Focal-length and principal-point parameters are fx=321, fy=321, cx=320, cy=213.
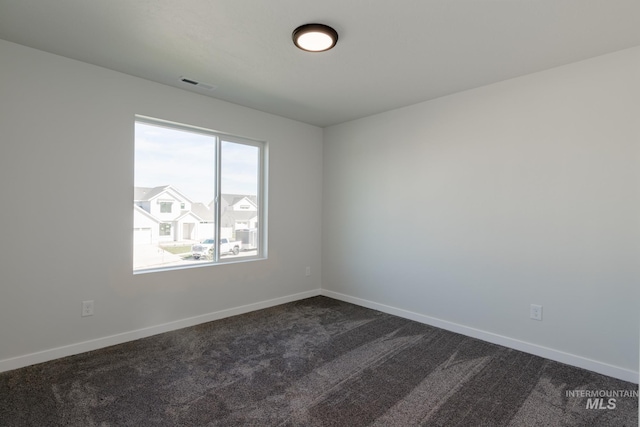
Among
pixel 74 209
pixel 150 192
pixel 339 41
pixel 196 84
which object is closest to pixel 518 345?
pixel 339 41

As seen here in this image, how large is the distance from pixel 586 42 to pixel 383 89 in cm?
156

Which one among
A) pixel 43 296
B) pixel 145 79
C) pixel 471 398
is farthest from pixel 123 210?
pixel 471 398

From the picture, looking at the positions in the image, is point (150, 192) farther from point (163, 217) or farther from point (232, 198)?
point (232, 198)

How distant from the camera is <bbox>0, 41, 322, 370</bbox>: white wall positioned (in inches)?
95.3

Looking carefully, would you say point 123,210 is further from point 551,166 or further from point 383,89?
point 551,166

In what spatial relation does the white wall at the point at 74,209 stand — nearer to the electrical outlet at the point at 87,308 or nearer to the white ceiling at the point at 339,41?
the electrical outlet at the point at 87,308

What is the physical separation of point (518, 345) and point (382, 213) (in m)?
1.88

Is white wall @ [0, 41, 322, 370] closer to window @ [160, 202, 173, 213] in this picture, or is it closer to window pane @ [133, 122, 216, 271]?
window pane @ [133, 122, 216, 271]

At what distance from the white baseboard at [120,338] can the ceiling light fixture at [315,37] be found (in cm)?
284

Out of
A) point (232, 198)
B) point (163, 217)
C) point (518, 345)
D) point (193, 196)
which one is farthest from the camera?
point (232, 198)

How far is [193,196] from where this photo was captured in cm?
352

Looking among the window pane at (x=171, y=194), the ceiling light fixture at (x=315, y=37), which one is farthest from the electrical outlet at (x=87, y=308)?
the ceiling light fixture at (x=315, y=37)

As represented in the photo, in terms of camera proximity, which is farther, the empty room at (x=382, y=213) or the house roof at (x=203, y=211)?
the house roof at (x=203, y=211)

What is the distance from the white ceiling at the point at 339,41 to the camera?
1955 mm
